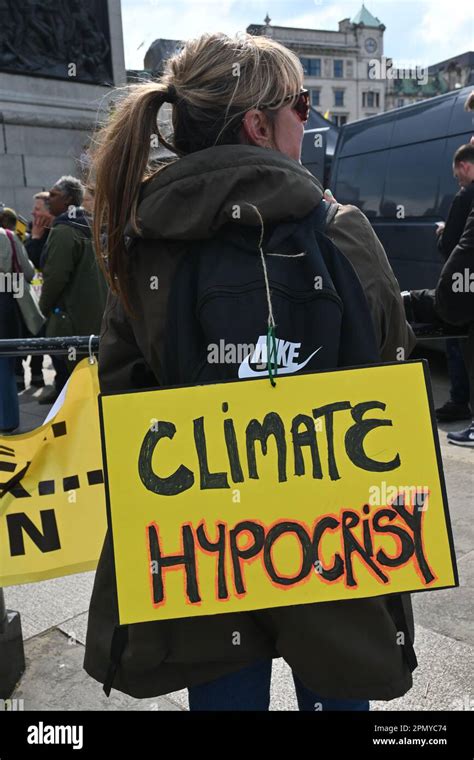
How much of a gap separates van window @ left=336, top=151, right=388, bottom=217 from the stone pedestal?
8227mm

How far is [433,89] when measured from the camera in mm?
77188

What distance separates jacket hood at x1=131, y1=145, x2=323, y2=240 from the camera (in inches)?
47.7

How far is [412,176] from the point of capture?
24.4 feet

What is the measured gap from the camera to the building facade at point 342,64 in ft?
266

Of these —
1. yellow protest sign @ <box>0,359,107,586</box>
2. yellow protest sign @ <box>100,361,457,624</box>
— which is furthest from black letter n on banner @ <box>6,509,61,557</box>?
yellow protest sign @ <box>100,361,457,624</box>

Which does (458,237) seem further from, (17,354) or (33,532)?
(33,532)

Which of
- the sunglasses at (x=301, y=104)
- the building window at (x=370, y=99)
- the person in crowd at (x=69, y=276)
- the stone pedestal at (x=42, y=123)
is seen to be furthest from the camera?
the building window at (x=370, y=99)

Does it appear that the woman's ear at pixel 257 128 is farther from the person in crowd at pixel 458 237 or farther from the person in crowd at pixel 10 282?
the person in crowd at pixel 10 282

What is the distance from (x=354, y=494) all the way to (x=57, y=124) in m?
16.5

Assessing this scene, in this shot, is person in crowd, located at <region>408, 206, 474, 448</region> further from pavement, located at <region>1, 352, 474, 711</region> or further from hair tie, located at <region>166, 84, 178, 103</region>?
hair tie, located at <region>166, 84, 178, 103</region>

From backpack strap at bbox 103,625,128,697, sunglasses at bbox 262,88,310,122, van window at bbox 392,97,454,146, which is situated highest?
van window at bbox 392,97,454,146

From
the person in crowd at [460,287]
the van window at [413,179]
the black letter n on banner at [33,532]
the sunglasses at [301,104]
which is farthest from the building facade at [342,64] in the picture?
the sunglasses at [301,104]

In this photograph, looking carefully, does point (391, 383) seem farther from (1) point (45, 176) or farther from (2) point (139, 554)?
(1) point (45, 176)
